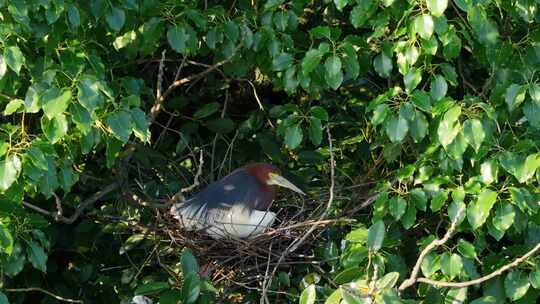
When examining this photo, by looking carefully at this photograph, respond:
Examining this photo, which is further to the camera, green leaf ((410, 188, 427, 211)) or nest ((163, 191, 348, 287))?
nest ((163, 191, 348, 287))

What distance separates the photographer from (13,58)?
4.31 metres

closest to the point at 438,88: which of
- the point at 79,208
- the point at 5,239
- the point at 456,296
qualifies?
the point at 456,296

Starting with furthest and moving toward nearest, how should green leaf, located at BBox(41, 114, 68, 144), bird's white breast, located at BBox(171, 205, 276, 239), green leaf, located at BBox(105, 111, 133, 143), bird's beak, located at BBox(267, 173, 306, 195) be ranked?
1. bird's beak, located at BBox(267, 173, 306, 195)
2. bird's white breast, located at BBox(171, 205, 276, 239)
3. green leaf, located at BBox(105, 111, 133, 143)
4. green leaf, located at BBox(41, 114, 68, 144)

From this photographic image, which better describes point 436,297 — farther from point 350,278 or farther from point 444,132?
point 444,132

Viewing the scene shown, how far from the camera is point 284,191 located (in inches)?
239

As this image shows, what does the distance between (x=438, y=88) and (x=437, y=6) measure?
44cm

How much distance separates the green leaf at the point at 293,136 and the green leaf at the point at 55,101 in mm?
1223

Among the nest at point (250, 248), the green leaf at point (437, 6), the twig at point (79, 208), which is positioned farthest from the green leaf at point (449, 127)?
the twig at point (79, 208)

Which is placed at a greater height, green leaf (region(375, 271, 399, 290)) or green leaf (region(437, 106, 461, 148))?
green leaf (region(437, 106, 461, 148))

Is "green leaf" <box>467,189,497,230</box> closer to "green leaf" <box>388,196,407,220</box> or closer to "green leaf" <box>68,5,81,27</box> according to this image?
"green leaf" <box>388,196,407,220</box>

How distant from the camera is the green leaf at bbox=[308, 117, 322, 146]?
16.8 ft

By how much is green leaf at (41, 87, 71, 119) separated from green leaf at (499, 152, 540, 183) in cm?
166

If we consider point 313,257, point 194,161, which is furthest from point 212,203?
point 313,257

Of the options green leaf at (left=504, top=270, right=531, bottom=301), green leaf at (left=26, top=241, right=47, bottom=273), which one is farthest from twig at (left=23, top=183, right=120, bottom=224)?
green leaf at (left=504, top=270, right=531, bottom=301)
